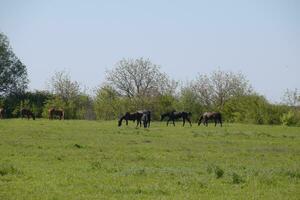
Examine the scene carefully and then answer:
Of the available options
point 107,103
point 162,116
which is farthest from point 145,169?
point 107,103

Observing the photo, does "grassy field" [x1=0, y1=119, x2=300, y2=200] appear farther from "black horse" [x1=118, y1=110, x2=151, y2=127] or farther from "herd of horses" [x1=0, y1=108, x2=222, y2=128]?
"herd of horses" [x1=0, y1=108, x2=222, y2=128]

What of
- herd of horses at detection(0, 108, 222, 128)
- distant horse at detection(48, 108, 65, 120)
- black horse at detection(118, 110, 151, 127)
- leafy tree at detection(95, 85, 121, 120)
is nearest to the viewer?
black horse at detection(118, 110, 151, 127)

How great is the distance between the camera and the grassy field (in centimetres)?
1330

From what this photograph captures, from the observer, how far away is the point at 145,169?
679 inches

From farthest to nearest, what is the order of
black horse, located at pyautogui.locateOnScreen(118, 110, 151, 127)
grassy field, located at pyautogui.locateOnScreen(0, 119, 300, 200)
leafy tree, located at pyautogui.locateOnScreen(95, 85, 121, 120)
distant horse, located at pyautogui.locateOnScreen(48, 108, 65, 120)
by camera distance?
leafy tree, located at pyautogui.locateOnScreen(95, 85, 121, 120), distant horse, located at pyautogui.locateOnScreen(48, 108, 65, 120), black horse, located at pyautogui.locateOnScreen(118, 110, 151, 127), grassy field, located at pyautogui.locateOnScreen(0, 119, 300, 200)

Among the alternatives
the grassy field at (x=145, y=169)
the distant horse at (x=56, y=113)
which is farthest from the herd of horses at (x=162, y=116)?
the grassy field at (x=145, y=169)

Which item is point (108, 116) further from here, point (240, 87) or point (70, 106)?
point (240, 87)

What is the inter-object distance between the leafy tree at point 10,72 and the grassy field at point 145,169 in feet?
181

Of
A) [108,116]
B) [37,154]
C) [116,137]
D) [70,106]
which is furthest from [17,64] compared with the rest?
[37,154]

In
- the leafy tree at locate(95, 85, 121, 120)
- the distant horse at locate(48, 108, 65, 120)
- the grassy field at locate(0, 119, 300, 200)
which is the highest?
the leafy tree at locate(95, 85, 121, 120)

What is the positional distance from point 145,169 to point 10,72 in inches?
2847

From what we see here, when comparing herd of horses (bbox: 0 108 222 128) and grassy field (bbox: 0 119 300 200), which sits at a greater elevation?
herd of horses (bbox: 0 108 222 128)

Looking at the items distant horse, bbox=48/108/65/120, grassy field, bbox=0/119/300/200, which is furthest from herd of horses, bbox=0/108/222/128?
grassy field, bbox=0/119/300/200

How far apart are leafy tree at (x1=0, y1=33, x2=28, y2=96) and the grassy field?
5528cm
